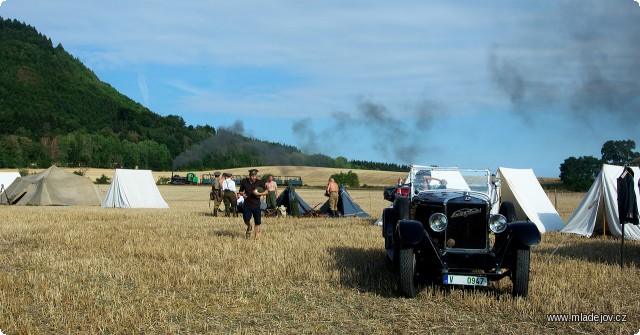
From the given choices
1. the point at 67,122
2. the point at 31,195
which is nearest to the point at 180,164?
the point at 67,122

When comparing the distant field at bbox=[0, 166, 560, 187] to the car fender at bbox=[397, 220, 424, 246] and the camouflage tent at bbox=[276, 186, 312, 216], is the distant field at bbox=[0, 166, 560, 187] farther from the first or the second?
the car fender at bbox=[397, 220, 424, 246]

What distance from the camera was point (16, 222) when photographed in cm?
1802

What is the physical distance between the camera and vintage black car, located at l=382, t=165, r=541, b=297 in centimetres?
812

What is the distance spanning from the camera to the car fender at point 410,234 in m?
8.03

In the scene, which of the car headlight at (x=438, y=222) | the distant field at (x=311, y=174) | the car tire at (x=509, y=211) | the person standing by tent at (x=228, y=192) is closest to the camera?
the car headlight at (x=438, y=222)

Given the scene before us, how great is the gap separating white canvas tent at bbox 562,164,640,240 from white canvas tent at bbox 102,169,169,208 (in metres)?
18.4

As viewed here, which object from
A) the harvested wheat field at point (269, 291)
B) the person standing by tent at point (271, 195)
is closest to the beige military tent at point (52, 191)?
the person standing by tent at point (271, 195)

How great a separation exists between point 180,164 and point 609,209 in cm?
8332

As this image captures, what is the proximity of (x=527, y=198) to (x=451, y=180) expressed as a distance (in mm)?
9441

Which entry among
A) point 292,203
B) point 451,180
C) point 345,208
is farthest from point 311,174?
point 451,180

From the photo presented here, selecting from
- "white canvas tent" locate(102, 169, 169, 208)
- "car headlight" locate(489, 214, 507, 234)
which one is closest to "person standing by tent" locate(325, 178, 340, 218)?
"white canvas tent" locate(102, 169, 169, 208)

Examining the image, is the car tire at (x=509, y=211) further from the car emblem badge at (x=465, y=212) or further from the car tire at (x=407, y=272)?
the car tire at (x=407, y=272)

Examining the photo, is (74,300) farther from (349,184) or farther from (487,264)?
(349,184)

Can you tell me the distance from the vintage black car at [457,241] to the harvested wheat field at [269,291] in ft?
0.93
